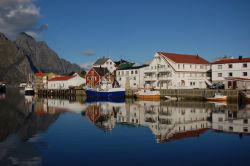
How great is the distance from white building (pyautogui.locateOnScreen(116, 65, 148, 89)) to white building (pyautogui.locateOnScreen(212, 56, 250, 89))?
70.2 ft

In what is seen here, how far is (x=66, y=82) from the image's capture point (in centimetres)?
11188

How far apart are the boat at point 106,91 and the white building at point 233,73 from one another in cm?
2156

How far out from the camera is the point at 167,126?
1136 inches

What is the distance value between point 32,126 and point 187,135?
14.7 meters

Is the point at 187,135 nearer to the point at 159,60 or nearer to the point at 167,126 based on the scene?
the point at 167,126

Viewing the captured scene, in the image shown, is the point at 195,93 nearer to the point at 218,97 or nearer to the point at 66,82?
the point at 218,97

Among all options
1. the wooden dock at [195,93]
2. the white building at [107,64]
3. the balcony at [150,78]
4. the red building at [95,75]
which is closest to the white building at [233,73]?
the wooden dock at [195,93]

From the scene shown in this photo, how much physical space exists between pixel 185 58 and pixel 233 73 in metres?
14.5

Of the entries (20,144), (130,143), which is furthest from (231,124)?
(20,144)

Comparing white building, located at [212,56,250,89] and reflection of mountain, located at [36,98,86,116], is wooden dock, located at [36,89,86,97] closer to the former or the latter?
reflection of mountain, located at [36,98,86,116]

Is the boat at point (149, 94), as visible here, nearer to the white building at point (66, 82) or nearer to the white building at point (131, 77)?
the white building at point (131, 77)

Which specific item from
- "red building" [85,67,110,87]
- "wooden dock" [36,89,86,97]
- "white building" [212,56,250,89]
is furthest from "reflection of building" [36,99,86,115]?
"wooden dock" [36,89,86,97]

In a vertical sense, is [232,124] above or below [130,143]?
above

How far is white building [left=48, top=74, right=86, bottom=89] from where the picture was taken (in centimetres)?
11181
